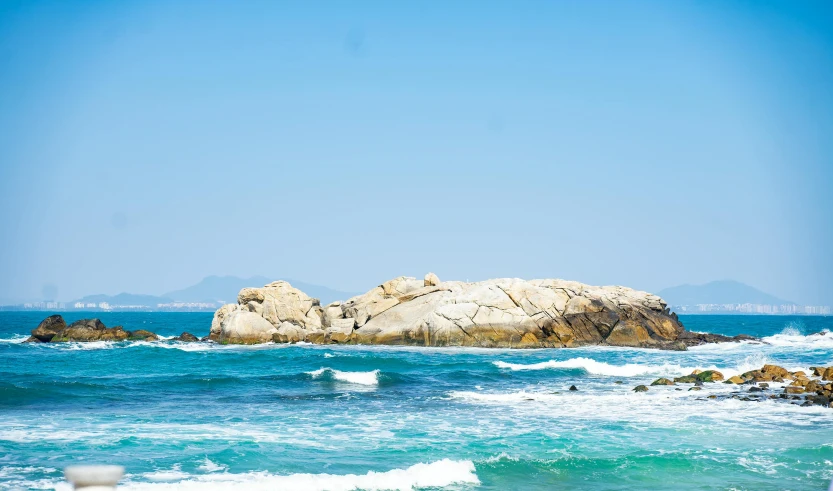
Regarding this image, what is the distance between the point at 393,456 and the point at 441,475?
197 centimetres

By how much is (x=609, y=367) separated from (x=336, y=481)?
25.9 meters

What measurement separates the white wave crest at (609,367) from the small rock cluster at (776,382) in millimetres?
3121

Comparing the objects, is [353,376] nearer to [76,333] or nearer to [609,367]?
[609,367]

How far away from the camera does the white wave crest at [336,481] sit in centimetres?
1422

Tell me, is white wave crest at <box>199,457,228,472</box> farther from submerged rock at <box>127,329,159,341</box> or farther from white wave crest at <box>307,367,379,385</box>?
submerged rock at <box>127,329,159,341</box>

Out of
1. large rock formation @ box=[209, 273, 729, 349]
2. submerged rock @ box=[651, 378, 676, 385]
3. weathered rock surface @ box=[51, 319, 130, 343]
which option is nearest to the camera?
submerged rock @ box=[651, 378, 676, 385]

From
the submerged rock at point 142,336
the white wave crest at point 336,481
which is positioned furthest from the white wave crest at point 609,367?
the submerged rock at point 142,336

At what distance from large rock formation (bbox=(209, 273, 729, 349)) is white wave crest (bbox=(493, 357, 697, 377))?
543 inches

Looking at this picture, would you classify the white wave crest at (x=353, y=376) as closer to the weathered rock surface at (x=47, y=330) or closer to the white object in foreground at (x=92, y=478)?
the white object in foreground at (x=92, y=478)

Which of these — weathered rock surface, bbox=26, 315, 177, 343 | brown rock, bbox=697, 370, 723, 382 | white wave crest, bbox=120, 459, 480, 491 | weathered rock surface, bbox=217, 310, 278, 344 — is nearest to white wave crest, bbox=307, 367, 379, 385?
brown rock, bbox=697, 370, 723, 382

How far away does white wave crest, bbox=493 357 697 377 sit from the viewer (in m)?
35.7

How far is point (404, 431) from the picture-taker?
19.9m

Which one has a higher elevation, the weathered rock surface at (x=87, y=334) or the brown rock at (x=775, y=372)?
Result: the weathered rock surface at (x=87, y=334)

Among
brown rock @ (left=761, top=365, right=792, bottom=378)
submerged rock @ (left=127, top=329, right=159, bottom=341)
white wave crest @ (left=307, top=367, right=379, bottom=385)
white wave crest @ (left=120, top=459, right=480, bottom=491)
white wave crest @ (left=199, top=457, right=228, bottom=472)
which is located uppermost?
submerged rock @ (left=127, top=329, right=159, bottom=341)
